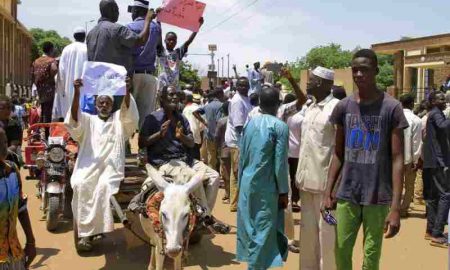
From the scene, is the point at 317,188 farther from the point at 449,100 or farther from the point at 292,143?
the point at 449,100

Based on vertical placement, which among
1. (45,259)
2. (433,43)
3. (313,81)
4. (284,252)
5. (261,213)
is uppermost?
(433,43)

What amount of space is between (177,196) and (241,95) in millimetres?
4763

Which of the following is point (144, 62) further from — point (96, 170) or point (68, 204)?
point (68, 204)

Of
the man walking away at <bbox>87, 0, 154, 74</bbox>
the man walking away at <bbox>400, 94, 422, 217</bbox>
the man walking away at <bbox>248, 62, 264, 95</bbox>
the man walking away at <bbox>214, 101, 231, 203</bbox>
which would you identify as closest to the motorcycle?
the man walking away at <bbox>87, 0, 154, 74</bbox>

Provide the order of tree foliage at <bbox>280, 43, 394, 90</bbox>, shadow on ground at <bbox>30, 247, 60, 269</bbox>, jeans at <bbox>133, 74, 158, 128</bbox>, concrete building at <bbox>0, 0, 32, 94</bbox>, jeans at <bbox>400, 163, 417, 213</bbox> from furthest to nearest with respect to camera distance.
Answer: tree foliage at <bbox>280, 43, 394, 90</bbox>
concrete building at <bbox>0, 0, 32, 94</bbox>
jeans at <bbox>400, 163, 417, 213</bbox>
jeans at <bbox>133, 74, 158, 128</bbox>
shadow on ground at <bbox>30, 247, 60, 269</bbox>

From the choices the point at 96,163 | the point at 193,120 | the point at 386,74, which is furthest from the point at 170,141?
the point at 386,74

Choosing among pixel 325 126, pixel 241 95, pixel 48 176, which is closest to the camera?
pixel 325 126

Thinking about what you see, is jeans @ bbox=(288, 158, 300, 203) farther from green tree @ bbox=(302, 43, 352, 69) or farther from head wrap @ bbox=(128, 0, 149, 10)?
green tree @ bbox=(302, 43, 352, 69)

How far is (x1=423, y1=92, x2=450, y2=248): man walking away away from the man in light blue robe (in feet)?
11.1

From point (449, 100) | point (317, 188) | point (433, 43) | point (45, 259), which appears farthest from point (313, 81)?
point (433, 43)

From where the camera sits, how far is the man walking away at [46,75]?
360 inches

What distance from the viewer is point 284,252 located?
17.5 ft

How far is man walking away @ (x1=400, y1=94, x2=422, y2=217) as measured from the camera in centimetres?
919

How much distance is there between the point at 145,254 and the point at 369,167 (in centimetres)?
377
